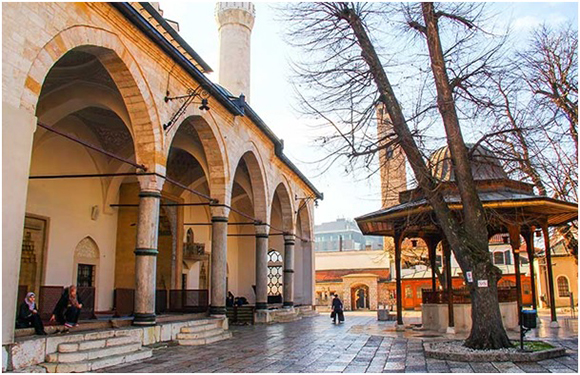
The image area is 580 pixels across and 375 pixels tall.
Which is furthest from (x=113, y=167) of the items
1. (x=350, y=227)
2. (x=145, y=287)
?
(x=350, y=227)

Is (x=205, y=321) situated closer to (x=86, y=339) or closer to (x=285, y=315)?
(x=86, y=339)

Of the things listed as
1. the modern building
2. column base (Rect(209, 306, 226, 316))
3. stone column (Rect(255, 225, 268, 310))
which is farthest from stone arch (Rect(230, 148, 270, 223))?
the modern building

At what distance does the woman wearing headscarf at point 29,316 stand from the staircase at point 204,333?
11.7 ft

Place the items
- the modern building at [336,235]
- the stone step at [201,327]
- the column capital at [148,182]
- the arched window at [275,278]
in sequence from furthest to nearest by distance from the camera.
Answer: the modern building at [336,235] < the arched window at [275,278] < the stone step at [201,327] < the column capital at [148,182]

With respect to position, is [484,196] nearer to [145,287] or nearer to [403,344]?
[403,344]

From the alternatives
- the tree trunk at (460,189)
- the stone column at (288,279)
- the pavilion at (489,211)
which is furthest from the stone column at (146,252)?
the stone column at (288,279)

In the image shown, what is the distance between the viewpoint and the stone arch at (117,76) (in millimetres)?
7508

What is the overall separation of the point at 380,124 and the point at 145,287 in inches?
216

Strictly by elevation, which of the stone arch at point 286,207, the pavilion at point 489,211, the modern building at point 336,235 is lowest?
the pavilion at point 489,211

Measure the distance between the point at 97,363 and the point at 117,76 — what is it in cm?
507

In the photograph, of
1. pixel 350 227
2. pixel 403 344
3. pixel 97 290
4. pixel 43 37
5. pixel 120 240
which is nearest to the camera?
pixel 43 37

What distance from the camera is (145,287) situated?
10.4m

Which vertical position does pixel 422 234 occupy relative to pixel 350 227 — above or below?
A: below

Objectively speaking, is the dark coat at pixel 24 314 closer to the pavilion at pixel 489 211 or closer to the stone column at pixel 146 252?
the stone column at pixel 146 252
